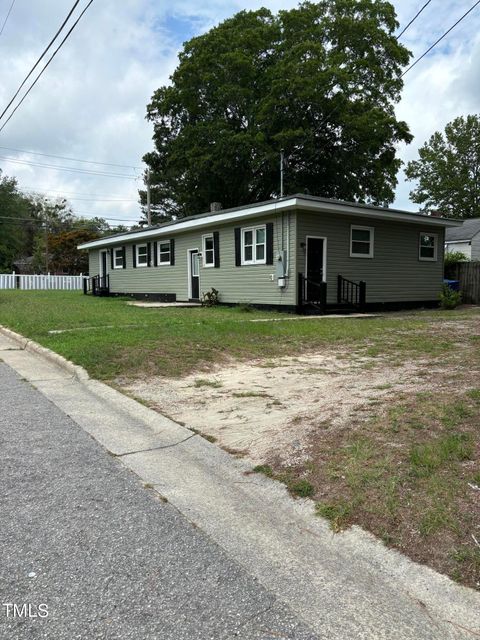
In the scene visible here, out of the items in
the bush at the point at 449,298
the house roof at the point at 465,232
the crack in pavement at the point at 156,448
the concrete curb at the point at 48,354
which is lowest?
the crack in pavement at the point at 156,448

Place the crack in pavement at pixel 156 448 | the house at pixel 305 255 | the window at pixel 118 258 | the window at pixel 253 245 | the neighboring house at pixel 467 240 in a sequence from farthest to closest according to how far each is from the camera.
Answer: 1. the neighboring house at pixel 467 240
2. the window at pixel 118 258
3. the window at pixel 253 245
4. the house at pixel 305 255
5. the crack in pavement at pixel 156 448

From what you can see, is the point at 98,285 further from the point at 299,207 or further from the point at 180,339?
the point at 180,339

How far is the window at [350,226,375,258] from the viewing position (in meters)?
16.7

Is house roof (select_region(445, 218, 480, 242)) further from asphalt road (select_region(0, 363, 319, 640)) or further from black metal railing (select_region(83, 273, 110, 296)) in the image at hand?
asphalt road (select_region(0, 363, 319, 640))

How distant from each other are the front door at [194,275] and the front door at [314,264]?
540 cm

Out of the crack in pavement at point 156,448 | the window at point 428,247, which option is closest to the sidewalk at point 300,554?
the crack in pavement at point 156,448

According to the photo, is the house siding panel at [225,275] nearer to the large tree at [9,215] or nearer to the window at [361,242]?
the window at [361,242]

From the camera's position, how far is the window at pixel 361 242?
656 inches

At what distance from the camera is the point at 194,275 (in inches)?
789

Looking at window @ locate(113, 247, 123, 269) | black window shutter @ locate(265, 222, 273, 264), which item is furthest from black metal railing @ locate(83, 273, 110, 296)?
black window shutter @ locate(265, 222, 273, 264)

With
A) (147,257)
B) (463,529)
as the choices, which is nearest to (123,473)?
(463,529)

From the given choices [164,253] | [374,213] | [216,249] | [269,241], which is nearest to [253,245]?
[269,241]

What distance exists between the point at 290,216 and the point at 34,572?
542 inches

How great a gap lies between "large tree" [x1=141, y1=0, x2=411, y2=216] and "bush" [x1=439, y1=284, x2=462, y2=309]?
12.2m
